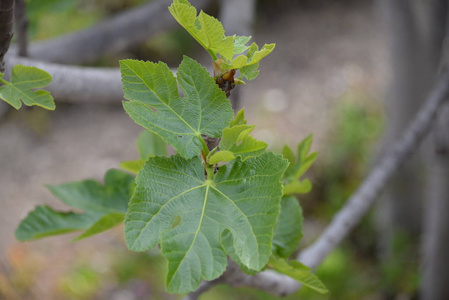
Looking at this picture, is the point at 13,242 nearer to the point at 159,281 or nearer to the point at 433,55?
the point at 159,281

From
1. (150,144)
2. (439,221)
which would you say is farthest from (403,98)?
(150,144)

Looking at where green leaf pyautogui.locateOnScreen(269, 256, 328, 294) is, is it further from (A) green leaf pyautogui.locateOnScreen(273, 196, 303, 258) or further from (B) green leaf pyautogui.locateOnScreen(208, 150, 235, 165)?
(B) green leaf pyautogui.locateOnScreen(208, 150, 235, 165)

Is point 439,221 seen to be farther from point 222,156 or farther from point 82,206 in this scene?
point 222,156

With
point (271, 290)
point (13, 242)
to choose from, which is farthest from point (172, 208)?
point (13, 242)

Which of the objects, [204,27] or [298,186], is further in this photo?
[298,186]

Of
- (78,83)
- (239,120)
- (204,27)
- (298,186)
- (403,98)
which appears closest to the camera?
(204,27)

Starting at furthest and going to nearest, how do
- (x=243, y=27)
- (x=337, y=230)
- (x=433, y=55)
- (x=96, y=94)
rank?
(x=433, y=55), (x=243, y=27), (x=337, y=230), (x=96, y=94)
